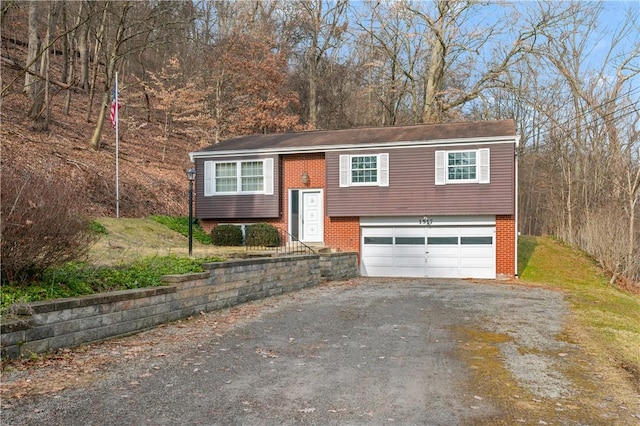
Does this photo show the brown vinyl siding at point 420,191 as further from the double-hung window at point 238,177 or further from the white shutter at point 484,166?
the double-hung window at point 238,177

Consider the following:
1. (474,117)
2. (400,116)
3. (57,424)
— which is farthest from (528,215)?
(57,424)

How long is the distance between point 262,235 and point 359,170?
14.0 feet

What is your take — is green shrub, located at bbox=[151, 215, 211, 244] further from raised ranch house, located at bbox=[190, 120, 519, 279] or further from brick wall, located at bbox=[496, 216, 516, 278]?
brick wall, located at bbox=[496, 216, 516, 278]

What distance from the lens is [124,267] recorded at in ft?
27.7

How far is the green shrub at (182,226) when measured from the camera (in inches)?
717

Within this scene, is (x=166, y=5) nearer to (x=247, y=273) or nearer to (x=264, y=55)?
(x=264, y=55)

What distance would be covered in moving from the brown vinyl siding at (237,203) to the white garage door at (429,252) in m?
3.63

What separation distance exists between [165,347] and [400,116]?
29.5 meters

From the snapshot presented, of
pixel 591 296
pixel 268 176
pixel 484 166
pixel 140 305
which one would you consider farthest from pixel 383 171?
pixel 140 305

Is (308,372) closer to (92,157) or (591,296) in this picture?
(591,296)

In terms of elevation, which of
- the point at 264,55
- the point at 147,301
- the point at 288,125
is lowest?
the point at 147,301

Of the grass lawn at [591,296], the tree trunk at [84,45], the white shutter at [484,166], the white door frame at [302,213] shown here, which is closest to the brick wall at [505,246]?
the grass lawn at [591,296]

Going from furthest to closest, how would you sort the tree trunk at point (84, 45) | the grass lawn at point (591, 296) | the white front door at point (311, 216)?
the tree trunk at point (84, 45), the white front door at point (311, 216), the grass lawn at point (591, 296)

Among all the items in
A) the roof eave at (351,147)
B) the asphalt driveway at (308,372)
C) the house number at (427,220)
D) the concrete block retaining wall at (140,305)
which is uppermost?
the roof eave at (351,147)
